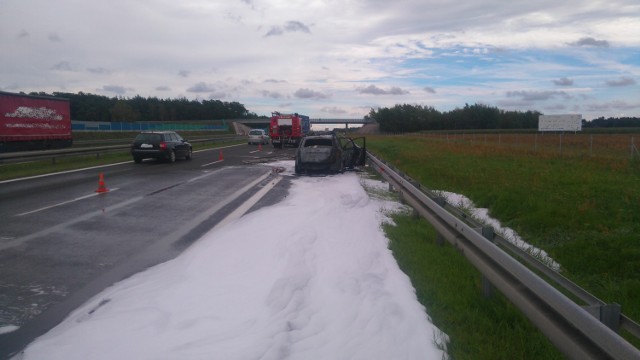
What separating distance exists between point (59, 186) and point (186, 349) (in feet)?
43.4

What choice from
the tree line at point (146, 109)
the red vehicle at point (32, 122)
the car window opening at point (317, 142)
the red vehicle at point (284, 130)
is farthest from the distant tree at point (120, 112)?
the car window opening at point (317, 142)

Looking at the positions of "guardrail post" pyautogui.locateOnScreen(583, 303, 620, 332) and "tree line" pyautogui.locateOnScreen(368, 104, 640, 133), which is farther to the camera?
"tree line" pyautogui.locateOnScreen(368, 104, 640, 133)

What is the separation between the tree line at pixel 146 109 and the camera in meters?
104

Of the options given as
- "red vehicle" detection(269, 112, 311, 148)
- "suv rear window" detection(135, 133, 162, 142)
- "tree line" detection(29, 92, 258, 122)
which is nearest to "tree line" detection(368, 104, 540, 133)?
"tree line" detection(29, 92, 258, 122)

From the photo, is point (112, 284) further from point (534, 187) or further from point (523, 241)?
point (534, 187)

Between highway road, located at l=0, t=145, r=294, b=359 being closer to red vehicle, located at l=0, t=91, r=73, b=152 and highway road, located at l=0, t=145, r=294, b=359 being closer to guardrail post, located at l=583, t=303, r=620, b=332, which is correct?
guardrail post, located at l=583, t=303, r=620, b=332

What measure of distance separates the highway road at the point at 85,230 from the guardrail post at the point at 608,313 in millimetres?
4303

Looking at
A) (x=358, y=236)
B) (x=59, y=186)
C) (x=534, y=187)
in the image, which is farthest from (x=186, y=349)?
(x=59, y=186)

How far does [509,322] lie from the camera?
15.0 ft

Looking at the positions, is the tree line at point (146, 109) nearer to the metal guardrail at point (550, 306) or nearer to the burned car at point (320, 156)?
the burned car at point (320, 156)

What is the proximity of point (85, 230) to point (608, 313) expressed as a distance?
8.00 m

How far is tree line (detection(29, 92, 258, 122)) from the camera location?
104m

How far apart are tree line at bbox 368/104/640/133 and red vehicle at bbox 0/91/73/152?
99.9 m

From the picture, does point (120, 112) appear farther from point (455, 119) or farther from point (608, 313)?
point (608, 313)
